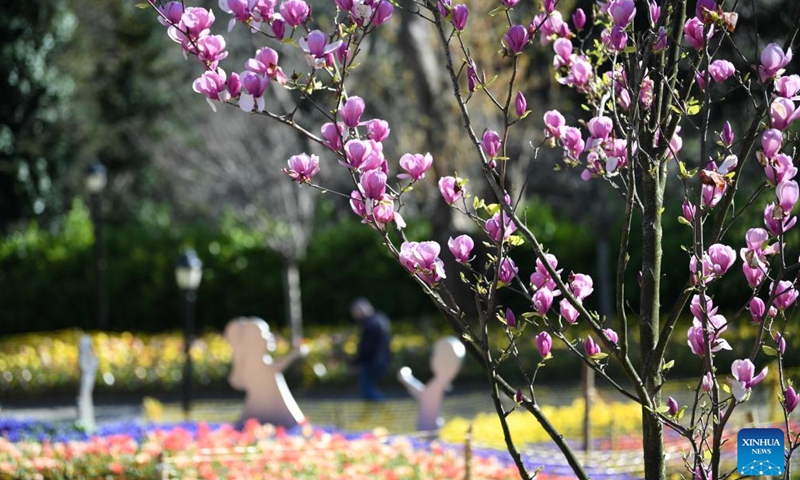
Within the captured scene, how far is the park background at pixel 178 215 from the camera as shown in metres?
19.5

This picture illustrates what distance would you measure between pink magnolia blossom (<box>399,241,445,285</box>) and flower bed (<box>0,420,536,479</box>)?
4599 mm

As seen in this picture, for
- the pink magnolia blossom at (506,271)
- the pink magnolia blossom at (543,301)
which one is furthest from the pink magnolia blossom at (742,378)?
the pink magnolia blossom at (506,271)

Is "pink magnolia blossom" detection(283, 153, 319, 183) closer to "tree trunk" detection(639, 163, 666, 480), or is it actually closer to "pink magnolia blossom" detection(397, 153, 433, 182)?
"pink magnolia blossom" detection(397, 153, 433, 182)

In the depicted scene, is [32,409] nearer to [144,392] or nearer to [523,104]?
[144,392]

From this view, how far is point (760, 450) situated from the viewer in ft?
10.7

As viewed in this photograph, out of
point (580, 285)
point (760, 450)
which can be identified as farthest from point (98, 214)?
point (760, 450)

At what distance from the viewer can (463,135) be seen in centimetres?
1928

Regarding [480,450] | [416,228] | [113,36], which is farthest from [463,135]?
[113,36]

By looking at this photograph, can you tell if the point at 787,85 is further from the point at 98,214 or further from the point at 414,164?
the point at 98,214

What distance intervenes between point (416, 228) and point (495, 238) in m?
20.4

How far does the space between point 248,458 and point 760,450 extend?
5.33 meters

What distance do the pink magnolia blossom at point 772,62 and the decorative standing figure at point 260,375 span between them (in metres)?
7.61

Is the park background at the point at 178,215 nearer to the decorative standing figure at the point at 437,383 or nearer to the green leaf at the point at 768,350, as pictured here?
the decorative standing figure at the point at 437,383

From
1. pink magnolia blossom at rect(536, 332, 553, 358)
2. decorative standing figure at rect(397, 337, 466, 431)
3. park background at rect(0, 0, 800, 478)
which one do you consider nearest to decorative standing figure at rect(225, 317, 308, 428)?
decorative standing figure at rect(397, 337, 466, 431)
